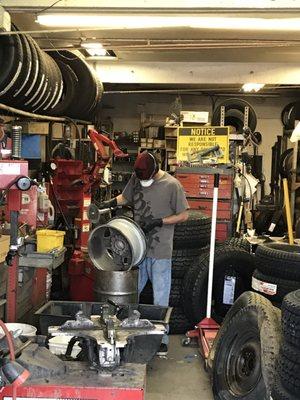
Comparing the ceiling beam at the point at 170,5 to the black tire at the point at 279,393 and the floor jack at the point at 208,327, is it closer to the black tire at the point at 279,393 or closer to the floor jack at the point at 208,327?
the floor jack at the point at 208,327

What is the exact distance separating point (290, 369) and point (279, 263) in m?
1.28

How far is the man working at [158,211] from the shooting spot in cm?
391

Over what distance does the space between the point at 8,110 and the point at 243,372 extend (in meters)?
2.80

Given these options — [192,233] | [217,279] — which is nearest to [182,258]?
[192,233]

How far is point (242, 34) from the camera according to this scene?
18.3 feet

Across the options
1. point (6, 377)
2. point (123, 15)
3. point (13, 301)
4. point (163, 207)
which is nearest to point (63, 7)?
point (123, 15)

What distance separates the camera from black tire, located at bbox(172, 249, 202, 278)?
471 cm

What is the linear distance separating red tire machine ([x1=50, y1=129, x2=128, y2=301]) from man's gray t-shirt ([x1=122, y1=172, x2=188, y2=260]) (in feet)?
3.80

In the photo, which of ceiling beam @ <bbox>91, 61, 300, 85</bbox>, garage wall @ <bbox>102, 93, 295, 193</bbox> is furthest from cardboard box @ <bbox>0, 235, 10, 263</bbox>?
garage wall @ <bbox>102, 93, 295, 193</bbox>

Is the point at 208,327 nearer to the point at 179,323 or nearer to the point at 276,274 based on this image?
the point at 179,323

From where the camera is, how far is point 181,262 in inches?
186

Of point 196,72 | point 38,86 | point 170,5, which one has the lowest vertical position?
point 38,86

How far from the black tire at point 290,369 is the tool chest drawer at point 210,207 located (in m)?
3.39

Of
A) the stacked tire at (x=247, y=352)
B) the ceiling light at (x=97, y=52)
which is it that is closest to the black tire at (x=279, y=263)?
the stacked tire at (x=247, y=352)
